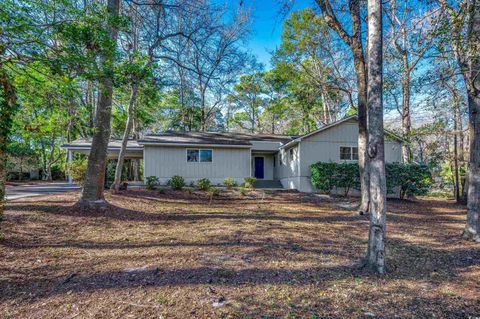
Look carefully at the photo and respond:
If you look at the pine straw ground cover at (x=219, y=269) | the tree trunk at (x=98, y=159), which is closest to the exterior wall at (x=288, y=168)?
the pine straw ground cover at (x=219, y=269)

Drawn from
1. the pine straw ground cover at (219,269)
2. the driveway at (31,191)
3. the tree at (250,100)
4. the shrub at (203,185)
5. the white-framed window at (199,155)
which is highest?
the tree at (250,100)

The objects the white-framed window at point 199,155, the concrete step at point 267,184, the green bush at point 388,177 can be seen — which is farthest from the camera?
the concrete step at point 267,184

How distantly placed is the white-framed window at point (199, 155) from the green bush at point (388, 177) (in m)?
6.12

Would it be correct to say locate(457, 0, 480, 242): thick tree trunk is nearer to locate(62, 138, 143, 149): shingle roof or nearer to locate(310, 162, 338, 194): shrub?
locate(310, 162, 338, 194): shrub

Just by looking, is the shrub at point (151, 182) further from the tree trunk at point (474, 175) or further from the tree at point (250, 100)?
the tree at point (250, 100)

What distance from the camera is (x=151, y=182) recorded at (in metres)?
13.8

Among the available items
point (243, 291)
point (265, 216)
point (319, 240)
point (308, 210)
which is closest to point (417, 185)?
point (308, 210)

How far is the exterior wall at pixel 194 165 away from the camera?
14.7m

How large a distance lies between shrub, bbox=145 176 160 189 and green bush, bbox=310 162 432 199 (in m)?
8.60

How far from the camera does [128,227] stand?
6.36m

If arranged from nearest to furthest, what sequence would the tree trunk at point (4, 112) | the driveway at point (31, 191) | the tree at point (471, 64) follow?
1. the tree trunk at point (4, 112)
2. the tree at point (471, 64)
3. the driveway at point (31, 191)

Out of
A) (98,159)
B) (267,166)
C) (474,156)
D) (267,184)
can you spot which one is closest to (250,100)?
(267,166)

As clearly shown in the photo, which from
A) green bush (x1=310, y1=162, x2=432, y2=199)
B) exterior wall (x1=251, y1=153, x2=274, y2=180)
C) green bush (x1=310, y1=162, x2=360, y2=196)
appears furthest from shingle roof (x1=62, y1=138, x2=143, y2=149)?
green bush (x1=310, y1=162, x2=432, y2=199)

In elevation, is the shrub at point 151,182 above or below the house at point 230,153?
below
